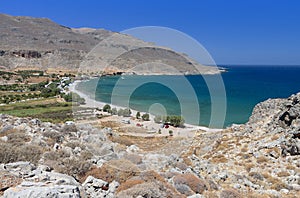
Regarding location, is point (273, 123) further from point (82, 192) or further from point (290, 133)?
point (82, 192)

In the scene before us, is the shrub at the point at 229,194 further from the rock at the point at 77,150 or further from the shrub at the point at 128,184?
the rock at the point at 77,150

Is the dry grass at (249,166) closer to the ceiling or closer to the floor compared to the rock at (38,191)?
closer to the floor

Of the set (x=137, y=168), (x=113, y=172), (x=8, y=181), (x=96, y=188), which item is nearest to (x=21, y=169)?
(x=8, y=181)

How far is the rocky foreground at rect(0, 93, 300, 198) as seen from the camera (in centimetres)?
679

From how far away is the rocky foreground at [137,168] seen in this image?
22.3 feet

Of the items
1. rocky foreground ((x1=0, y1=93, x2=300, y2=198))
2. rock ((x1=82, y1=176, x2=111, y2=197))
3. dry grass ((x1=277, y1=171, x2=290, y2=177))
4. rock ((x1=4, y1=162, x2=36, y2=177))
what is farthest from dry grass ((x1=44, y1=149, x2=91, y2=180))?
dry grass ((x1=277, y1=171, x2=290, y2=177))

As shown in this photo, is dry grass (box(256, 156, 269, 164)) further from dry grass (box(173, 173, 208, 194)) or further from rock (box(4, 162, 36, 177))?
rock (box(4, 162, 36, 177))

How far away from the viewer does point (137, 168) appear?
9383 mm

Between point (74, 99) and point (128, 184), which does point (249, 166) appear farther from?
point (74, 99)

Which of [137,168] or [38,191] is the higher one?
[38,191]

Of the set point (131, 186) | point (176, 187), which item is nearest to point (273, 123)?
point (176, 187)

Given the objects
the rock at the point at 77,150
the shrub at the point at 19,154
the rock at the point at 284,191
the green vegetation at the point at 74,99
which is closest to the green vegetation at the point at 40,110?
the green vegetation at the point at 74,99

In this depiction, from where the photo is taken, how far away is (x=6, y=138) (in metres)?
10.7

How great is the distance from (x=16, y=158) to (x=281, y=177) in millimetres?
10871
